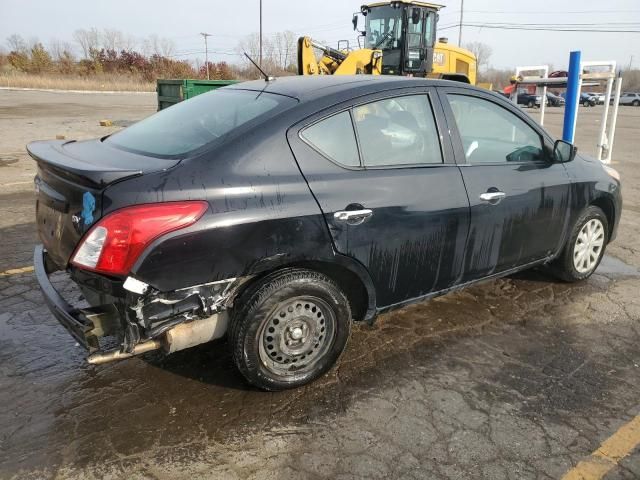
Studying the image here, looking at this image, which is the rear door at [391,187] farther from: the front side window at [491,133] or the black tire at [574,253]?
the black tire at [574,253]

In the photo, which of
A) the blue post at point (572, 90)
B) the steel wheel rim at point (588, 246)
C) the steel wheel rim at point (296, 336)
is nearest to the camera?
the steel wheel rim at point (296, 336)

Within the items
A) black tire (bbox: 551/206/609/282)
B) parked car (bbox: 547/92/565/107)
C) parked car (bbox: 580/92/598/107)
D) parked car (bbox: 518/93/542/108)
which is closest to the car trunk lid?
black tire (bbox: 551/206/609/282)

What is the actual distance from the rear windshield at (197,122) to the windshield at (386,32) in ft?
36.6

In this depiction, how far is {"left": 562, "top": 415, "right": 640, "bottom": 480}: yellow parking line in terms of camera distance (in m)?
2.38

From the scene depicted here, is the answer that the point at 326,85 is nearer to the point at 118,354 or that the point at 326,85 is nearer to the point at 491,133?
the point at 491,133

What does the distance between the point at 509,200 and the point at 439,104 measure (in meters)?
0.81

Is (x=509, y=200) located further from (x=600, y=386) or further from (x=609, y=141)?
(x=609, y=141)

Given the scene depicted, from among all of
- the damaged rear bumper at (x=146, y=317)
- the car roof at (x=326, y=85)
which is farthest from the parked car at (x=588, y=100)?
the damaged rear bumper at (x=146, y=317)

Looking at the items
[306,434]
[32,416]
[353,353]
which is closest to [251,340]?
[306,434]

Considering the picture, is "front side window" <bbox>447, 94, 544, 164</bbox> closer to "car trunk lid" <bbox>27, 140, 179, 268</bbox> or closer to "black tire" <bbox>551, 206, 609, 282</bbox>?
"black tire" <bbox>551, 206, 609, 282</bbox>

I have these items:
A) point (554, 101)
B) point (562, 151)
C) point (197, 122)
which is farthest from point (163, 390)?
point (554, 101)

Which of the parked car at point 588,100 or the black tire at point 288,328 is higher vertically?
the parked car at point 588,100

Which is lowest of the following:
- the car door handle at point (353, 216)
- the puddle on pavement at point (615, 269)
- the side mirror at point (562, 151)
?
the puddle on pavement at point (615, 269)

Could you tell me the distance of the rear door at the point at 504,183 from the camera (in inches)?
135
